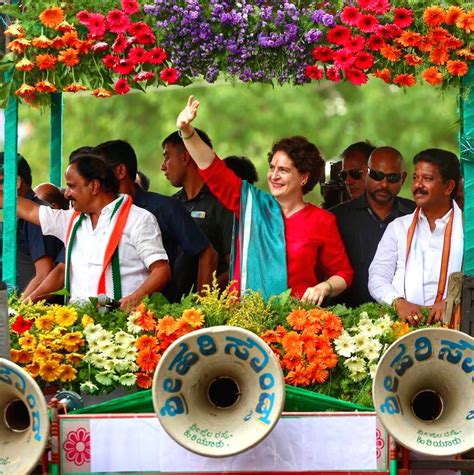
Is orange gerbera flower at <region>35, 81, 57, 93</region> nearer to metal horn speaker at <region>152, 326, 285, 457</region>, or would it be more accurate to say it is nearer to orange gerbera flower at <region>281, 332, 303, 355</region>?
orange gerbera flower at <region>281, 332, 303, 355</region>

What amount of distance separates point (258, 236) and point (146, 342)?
0.97 meters

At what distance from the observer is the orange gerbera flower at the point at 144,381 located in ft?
30.9

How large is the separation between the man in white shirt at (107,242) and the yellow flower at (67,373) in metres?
0.61

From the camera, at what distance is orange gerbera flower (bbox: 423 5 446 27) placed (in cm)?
966

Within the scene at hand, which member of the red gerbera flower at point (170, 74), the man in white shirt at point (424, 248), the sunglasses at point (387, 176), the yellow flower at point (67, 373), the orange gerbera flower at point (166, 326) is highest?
the red gerbera flower at point (170, 74)

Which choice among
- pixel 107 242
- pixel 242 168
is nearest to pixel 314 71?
pixel 107 242

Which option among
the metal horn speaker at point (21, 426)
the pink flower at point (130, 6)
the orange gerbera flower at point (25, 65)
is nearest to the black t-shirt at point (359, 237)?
the pink flower at point (130, 6)

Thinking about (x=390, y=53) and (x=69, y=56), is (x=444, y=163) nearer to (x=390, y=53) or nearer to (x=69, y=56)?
(x=390, y=53)

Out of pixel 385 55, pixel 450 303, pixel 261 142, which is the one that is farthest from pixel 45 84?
pixel 261 142

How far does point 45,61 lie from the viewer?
9.98m

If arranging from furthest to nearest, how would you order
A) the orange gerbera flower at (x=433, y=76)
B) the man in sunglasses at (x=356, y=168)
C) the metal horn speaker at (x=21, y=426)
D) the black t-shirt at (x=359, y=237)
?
1. the man in sunglasses at (x=356, y=168)
2. the black t-shirt at (x=359, y=237)
3. the orange gerbera flower at (x=433, y=76)
4. the metal horn speaker at (x=21, y=426)

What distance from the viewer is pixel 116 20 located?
9.87 meters

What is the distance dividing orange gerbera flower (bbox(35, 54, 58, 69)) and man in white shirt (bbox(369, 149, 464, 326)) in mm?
2232

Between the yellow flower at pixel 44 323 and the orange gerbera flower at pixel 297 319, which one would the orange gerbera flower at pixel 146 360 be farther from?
the orange gerbera flower at pixel 297 319
